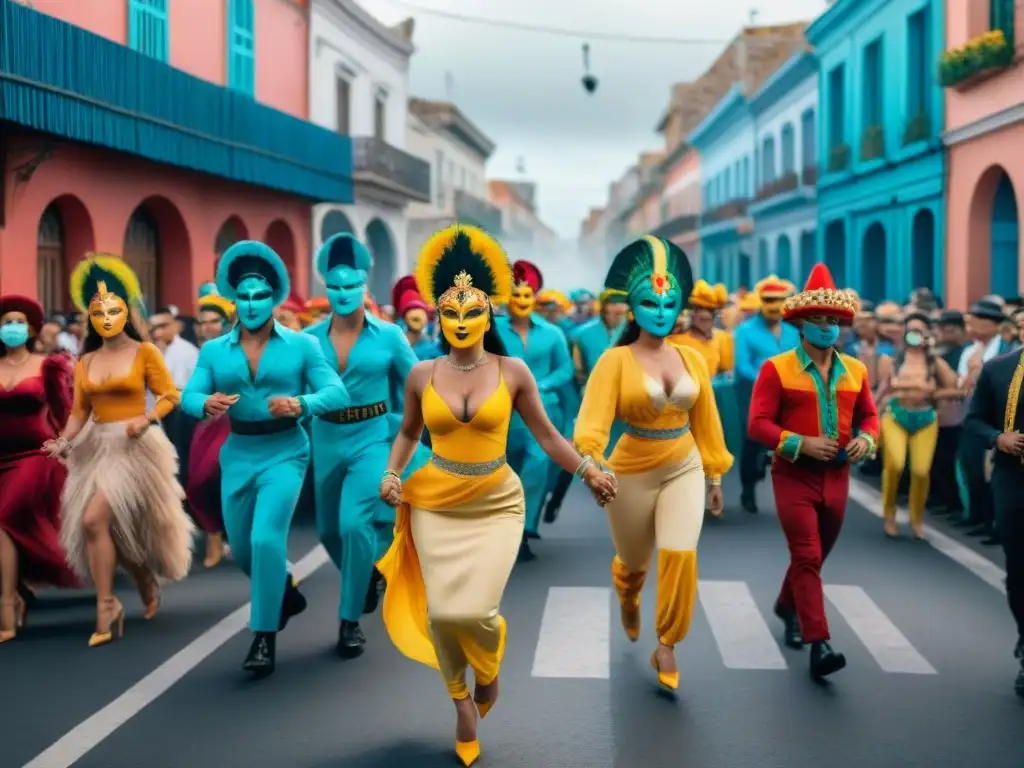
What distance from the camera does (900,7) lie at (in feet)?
90.1

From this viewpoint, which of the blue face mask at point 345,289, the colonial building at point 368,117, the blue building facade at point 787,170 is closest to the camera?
the blue face mask at point 345,289

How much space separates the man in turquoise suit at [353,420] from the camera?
7.57 metres

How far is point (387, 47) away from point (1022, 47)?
2060 centimetres

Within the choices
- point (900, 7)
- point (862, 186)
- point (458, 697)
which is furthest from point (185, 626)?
point (862, 186)

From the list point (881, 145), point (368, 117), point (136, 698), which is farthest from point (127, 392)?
point (368, 117)

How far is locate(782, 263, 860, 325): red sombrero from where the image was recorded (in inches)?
279

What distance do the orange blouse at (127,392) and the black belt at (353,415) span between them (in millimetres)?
884

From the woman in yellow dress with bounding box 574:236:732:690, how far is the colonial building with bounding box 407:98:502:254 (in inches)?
1600

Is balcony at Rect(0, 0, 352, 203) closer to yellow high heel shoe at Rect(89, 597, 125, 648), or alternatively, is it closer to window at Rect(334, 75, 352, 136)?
window at Rect(334, 75, 352, 136)

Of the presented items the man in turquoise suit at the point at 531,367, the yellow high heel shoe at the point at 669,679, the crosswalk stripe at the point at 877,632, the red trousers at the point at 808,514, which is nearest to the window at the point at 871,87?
the man in turquoise suit at the point at 531,367

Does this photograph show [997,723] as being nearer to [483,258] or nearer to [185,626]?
[483,258]

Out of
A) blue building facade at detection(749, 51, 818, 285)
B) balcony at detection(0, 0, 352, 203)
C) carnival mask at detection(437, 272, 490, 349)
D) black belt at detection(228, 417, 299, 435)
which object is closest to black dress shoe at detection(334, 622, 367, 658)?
black belt at detection(228, 417, 299, 435)

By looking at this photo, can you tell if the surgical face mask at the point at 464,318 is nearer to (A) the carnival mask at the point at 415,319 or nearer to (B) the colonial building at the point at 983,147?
(A) the carnival mask at the point at 415,319

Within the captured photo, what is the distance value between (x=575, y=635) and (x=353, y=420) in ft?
5.59
